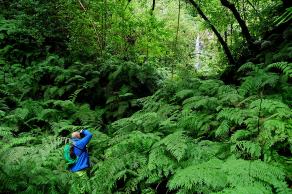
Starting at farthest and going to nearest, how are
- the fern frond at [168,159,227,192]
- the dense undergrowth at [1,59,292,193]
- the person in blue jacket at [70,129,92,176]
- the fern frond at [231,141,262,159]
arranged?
the person in blue jacket at [70,129,92,176] < the fern frond at [231,141,262,159] < the dense undergrowth at [1,59,292,193] < the fern frond at [168,159,227,192]

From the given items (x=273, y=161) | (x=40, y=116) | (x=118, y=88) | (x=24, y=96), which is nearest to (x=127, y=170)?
(x=273, y=161)

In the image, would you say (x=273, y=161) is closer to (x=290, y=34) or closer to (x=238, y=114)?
(x=238, y=114)

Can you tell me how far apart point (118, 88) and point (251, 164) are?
23.7ft

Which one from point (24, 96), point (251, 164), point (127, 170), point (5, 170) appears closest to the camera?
point (251, 164)

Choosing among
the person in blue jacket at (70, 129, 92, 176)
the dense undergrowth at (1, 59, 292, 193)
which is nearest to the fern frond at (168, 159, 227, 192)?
the dense undergrowth at (1, 59, 292, 193)

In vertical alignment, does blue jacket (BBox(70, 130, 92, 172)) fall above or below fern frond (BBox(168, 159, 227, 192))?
below

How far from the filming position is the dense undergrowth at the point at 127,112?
420 cm

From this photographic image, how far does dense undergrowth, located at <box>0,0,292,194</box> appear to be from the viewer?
4199mm

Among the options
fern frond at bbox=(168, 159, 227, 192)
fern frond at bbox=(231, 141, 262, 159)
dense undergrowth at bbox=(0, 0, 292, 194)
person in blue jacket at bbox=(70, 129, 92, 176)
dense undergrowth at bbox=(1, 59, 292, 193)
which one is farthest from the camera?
person in blue jacket at bbox=(70, 129, 92, 176)

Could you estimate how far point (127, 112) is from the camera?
935cm

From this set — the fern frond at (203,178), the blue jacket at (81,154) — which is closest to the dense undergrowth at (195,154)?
the fern frond at (203,178)

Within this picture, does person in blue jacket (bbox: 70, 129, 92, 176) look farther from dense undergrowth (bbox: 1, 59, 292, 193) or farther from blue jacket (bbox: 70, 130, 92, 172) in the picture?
dense undergrowth (bbox: 1, 59, 292, 193)

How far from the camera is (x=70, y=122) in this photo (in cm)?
852

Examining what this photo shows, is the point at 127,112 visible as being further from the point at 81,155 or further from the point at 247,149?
the point at 247,149
